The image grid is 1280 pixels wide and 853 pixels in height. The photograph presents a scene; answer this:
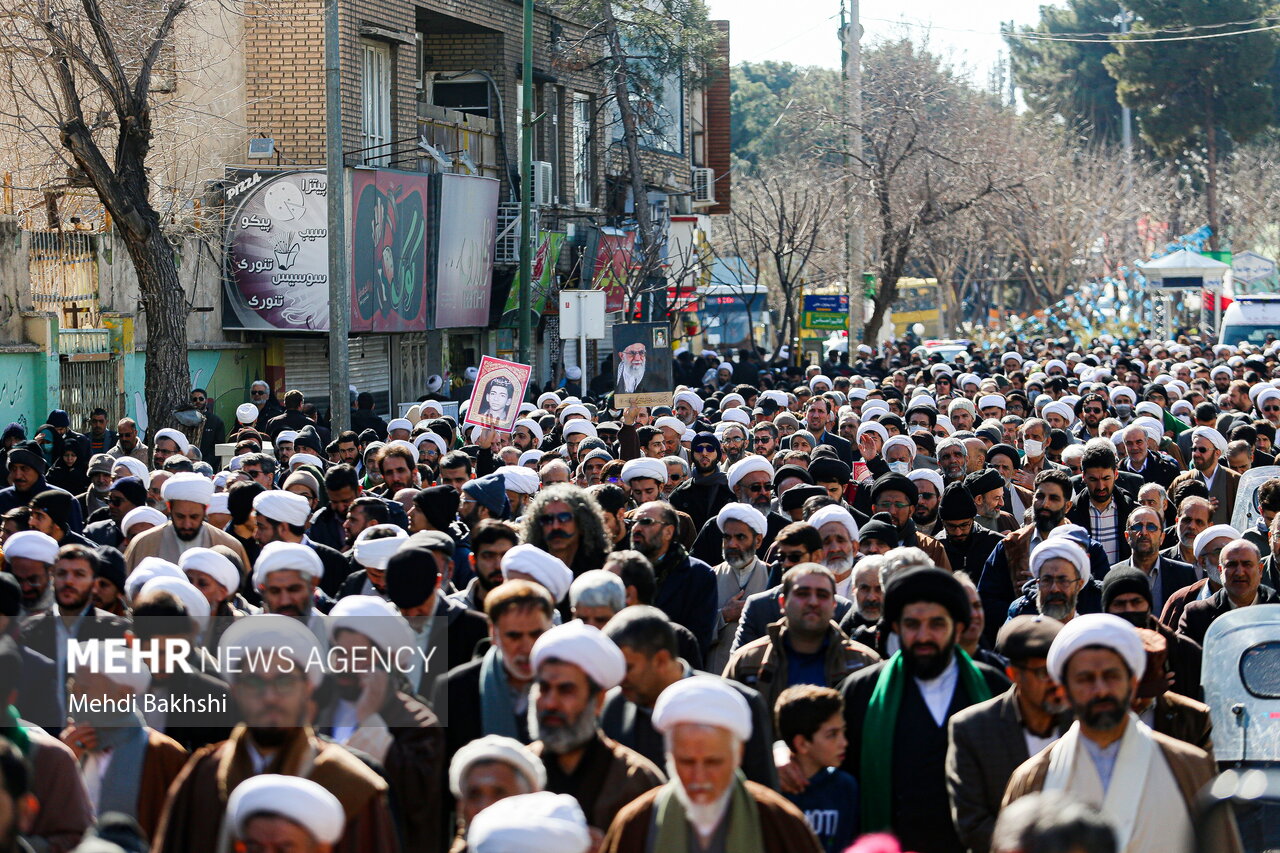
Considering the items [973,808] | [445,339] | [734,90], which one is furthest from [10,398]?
[734,90]

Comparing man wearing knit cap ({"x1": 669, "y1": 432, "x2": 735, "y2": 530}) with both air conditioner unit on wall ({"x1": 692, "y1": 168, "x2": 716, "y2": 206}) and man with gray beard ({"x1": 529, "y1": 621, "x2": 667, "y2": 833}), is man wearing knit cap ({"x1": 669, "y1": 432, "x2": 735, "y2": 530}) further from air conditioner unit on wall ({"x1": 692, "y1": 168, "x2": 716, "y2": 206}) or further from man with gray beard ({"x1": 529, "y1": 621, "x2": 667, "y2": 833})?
air conditioner unit on wall ({"x1": 692, "y1": 168, "x2": 716, "y2": 206})

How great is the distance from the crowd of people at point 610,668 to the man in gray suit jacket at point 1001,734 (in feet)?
0.03

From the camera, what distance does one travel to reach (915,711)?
18.1ft

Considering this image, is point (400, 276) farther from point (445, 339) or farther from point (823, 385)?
point (823, 385)

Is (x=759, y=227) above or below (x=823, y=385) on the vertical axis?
above

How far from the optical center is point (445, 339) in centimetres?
3066

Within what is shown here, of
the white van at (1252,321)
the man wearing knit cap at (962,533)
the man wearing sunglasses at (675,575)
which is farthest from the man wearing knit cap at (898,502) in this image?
the white van at (1252,321)

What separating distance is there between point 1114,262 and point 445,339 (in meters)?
33.9

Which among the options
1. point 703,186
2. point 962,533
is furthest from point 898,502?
point 703,186

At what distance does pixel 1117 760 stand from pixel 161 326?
14.3 metres

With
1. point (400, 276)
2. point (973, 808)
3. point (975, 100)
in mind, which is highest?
point (975, 100)

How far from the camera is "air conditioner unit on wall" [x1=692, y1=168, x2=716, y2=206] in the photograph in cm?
4316

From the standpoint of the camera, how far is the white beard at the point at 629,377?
21.7 meters

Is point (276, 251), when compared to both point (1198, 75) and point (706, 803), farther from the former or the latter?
point (1198, 75)
